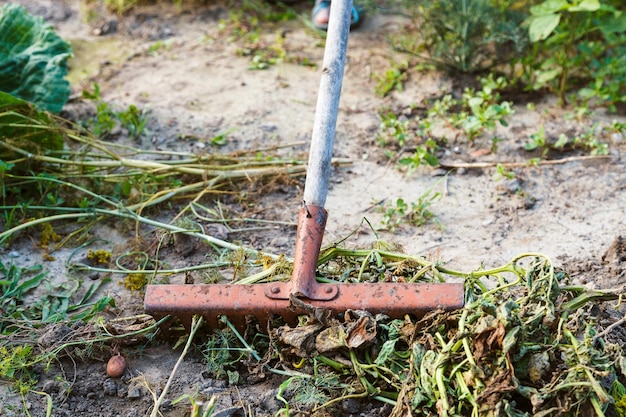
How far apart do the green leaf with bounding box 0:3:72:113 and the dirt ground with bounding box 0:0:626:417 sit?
0.37 m

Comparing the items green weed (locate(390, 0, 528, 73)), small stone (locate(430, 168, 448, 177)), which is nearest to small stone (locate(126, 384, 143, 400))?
small stone (locate(430, 168, 448, 177))

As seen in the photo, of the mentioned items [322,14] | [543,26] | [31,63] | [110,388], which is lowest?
[110,388]

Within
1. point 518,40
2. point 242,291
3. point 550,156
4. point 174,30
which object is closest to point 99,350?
point 242,291

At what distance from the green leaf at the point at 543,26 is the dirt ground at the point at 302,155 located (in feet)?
1.31

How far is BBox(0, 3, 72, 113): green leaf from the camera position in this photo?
3473 millimetres

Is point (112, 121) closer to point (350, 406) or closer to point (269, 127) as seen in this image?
point (269, 127)

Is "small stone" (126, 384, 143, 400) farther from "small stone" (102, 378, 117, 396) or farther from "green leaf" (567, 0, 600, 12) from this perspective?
"green leaf" (567, 0, 600, 12)

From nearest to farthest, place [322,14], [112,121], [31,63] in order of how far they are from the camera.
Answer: [31,63] < [112,121] < [322,14]

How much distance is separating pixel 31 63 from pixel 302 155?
4.57ft

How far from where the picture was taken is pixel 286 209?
3088 millimetres

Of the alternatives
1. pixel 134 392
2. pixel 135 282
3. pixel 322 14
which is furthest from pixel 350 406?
pixel 322 14

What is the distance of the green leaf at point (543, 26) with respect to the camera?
11.2 feet

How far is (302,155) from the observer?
337cm

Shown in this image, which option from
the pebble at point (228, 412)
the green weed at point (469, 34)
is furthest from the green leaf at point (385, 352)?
the green weed at point (469, 34)
